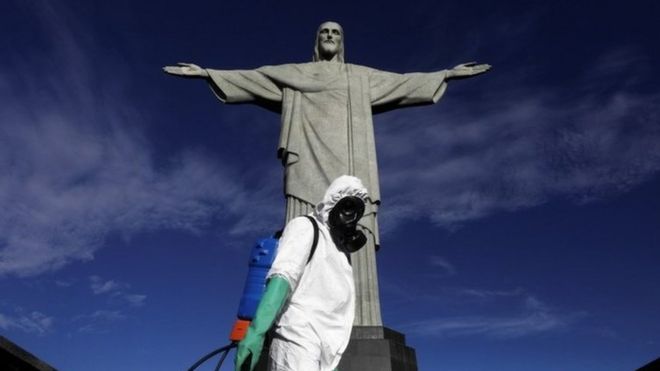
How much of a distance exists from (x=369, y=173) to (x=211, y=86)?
3.01 metres

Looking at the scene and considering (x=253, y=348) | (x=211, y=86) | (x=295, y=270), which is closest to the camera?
(x=253, y=348)

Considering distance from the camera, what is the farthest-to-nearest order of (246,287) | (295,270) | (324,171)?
(324,171) → (246,287) → (295,270)

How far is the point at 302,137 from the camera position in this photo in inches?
308

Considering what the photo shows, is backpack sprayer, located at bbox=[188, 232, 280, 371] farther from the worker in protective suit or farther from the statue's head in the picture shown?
the statue's head

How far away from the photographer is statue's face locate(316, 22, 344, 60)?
8.80m

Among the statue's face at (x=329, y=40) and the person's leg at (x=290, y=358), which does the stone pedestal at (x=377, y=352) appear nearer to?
the person's leg at (x=290, y=358)

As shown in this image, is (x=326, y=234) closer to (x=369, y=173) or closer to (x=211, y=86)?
(x=369, y=173)

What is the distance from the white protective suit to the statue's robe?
4.08 meters

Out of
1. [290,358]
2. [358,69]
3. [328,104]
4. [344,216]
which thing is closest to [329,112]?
[328,104]

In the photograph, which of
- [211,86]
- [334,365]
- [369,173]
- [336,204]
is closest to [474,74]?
[369,173]

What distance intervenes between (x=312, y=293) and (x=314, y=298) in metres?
0.03

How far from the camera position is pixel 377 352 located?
5668 millimetres

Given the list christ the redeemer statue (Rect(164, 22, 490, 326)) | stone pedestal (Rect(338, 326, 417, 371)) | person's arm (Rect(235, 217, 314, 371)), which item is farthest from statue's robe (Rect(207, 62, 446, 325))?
person's arm (Rect(235, 217, 314, 371))

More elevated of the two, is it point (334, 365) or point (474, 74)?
point (474, 74)
